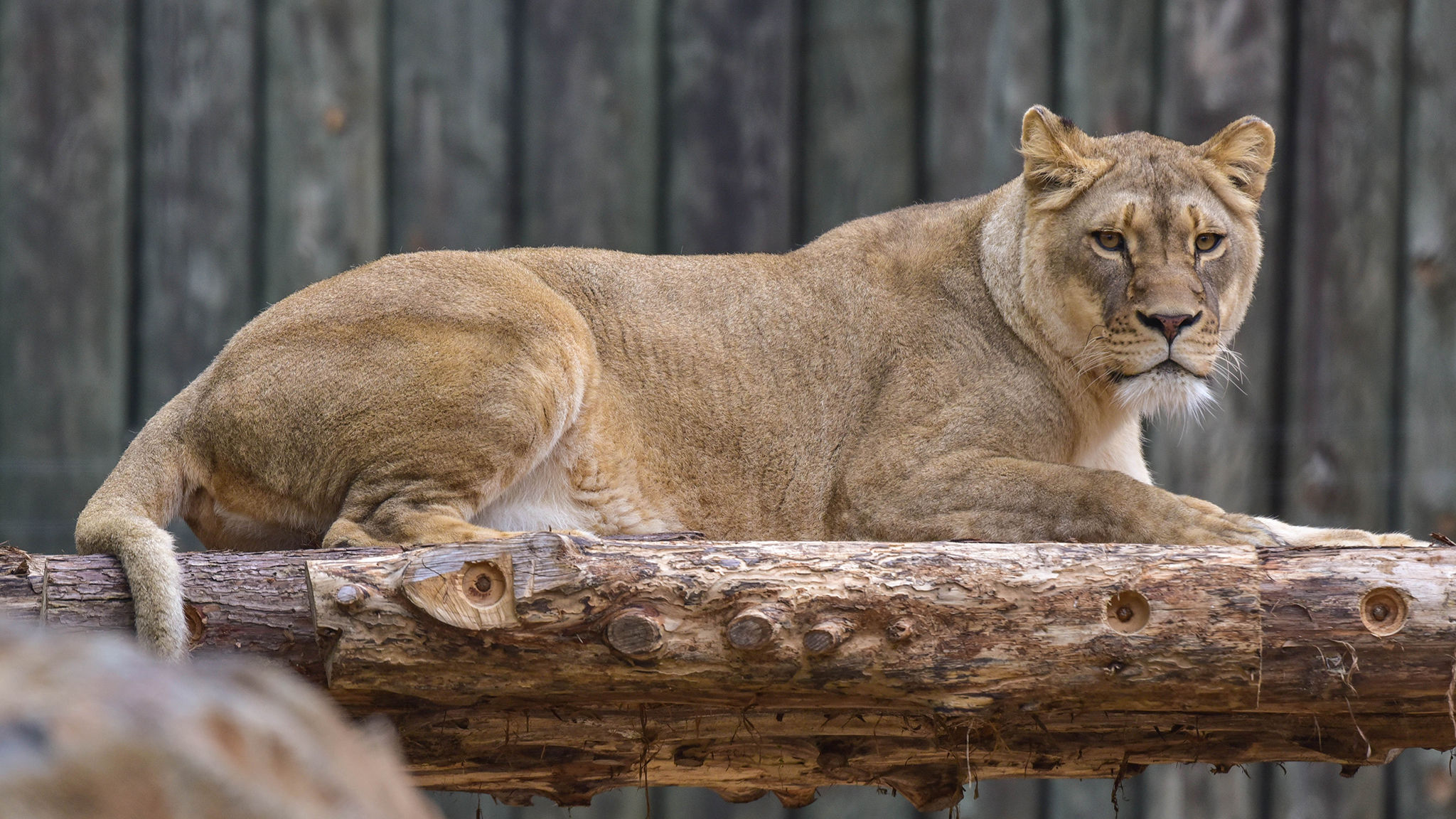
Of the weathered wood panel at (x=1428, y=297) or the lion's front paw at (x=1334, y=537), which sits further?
the weathered wood panel at (x=1428, y=297)

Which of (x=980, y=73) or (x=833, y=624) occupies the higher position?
(x=980, y=73)

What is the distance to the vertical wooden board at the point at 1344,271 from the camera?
5324 mm

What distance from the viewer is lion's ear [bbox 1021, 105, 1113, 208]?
413cm

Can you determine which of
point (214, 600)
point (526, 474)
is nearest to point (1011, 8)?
point (526, 474)

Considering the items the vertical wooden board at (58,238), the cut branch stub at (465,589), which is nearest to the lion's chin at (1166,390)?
the cut branch stub at (465,589)

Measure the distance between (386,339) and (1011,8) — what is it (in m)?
2.90

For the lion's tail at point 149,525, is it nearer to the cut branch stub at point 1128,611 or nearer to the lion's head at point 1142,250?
the cut branch stub at point 1128,611

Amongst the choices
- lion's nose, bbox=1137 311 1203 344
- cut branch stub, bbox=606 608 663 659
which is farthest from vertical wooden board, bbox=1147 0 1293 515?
cut branch stub, bbox=606 608 663 659

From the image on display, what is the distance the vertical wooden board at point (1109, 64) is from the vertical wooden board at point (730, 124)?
1089 mm

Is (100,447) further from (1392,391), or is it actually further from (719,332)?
(1392,391)

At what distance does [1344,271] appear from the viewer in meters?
5.33

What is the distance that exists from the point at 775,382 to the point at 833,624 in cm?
169

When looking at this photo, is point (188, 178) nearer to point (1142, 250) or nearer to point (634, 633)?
point (634, 633)

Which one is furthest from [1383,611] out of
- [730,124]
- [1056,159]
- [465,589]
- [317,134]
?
[317,134]
